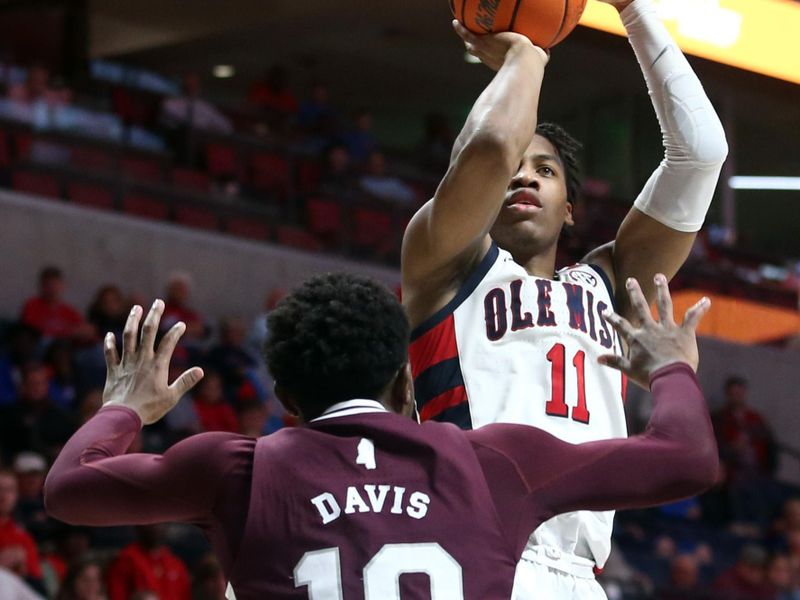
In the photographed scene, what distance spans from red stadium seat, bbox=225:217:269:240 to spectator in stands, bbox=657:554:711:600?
4.36 m

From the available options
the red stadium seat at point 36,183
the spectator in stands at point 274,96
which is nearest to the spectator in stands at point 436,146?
the spectator in stands at point 274,96

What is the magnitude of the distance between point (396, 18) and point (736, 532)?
6.39m

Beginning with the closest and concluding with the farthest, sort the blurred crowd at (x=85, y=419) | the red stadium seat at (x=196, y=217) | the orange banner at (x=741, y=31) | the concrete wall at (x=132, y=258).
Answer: the orange banner at (x=741, y=31) < the blurred crowd at (x=85, y=419) < the concrete wall at (x=132, y=258) < the red stadium seat at (x=196, y=217)

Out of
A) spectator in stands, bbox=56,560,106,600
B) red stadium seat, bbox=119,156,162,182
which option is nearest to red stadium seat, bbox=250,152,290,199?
red stadium seat, bbox=119,156,162,182

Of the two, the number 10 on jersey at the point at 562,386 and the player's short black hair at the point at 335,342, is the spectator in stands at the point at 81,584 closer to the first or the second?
the number 10 on jersey at the point at 562,386

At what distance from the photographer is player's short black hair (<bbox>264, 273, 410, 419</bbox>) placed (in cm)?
243

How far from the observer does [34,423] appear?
27.4ft

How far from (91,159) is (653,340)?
9.18 meters

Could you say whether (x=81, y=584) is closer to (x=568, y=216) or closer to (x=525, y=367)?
(x=568, y=216)

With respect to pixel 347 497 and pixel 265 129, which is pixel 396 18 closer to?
pixel 265 129

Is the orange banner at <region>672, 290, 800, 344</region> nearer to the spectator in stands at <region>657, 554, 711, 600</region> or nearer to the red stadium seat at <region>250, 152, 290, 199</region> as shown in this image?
the spectator in stands at <region>657, 554, 711, 600</region>

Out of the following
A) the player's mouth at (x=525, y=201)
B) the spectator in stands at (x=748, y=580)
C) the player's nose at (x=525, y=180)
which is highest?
the player's nose at (x=525, y=180)

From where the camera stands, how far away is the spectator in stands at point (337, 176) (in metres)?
12.2

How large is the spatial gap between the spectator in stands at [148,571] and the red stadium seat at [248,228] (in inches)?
189
